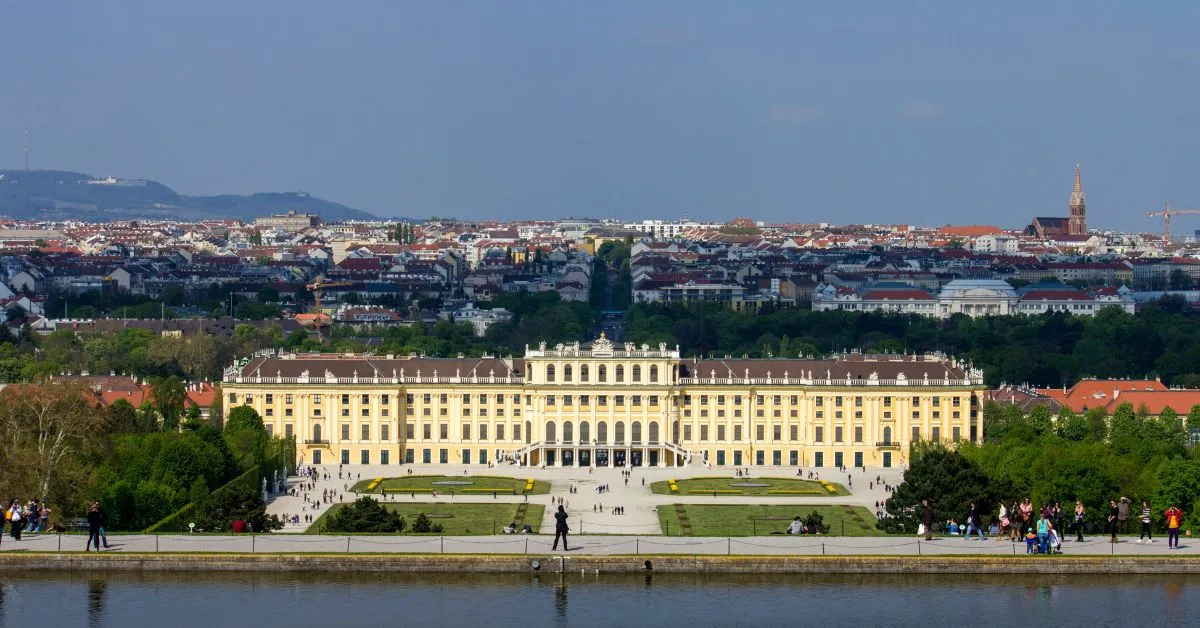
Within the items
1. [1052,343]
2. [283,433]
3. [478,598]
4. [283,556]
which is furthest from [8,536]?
[1052,343]

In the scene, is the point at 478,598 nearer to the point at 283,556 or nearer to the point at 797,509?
the point at 283,556

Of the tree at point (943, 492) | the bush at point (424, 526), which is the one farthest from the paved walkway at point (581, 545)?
the bush at point (424, 526)

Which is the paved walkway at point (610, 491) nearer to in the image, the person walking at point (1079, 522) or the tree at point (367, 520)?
the tree at point (367, 520)

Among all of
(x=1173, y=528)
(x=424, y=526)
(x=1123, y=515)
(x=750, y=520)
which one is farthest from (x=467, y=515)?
(x=1173, y=528)

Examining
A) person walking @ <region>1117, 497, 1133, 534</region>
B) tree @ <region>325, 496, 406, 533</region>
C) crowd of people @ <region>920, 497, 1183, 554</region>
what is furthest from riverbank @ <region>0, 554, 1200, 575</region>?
tree @ <region>325, 496, 406, 533</region>

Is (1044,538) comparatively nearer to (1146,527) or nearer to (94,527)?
(1146,527)

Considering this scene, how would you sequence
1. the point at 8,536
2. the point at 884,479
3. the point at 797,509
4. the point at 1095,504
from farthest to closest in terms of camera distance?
the point at 884,479
the point at 797,509
the point at 1095,504
the point at 8,536

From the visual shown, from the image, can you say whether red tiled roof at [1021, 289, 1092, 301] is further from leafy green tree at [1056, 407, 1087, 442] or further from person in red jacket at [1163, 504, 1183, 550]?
person in red jacket at [1163, 504, 1183, 550]
